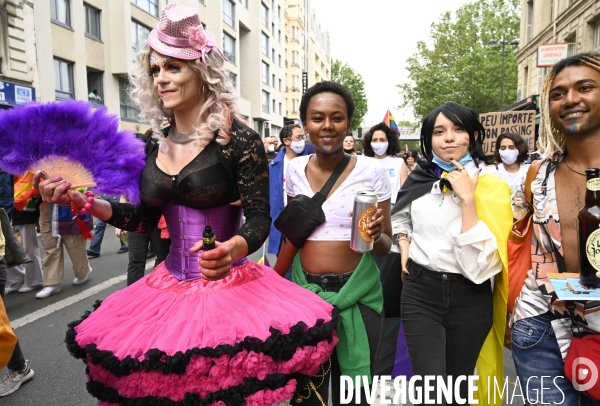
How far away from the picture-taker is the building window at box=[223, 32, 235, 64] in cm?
3078

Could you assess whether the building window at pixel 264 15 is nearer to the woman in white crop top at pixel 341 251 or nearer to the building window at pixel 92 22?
the building window at pixel 92 22

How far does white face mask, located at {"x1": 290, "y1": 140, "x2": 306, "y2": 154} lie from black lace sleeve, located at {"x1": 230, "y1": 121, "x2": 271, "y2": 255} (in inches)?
153

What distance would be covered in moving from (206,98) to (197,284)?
35.6 inches

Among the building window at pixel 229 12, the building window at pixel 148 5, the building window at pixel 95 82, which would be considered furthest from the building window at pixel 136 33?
the building window at pixel 229 12

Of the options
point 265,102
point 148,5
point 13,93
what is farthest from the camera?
point 265,102

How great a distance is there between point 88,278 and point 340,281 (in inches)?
219

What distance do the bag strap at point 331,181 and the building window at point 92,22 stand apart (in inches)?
721

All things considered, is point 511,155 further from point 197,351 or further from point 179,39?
point 197,351

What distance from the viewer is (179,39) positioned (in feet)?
6.44

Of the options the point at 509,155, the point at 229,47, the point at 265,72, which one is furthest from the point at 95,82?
the point at 265,72

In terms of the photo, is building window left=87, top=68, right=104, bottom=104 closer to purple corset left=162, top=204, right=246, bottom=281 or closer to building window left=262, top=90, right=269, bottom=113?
purple corset left=162, top=204, right=246, bottom=281

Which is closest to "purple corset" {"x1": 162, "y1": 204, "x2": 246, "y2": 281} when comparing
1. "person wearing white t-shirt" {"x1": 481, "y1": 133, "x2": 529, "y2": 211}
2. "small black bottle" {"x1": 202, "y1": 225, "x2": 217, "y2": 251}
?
"small black bottle" {"x1": 202, "y1": 225, "x2": 217, "y2": 251}

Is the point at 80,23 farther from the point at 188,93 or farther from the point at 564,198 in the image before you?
the point at 564,198

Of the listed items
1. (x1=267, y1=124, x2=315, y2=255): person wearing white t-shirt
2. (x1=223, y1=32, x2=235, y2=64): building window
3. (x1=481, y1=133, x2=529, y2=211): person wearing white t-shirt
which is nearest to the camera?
(x1=267, y1=124, x2=315, y2=255): person wearing white t-shirt
